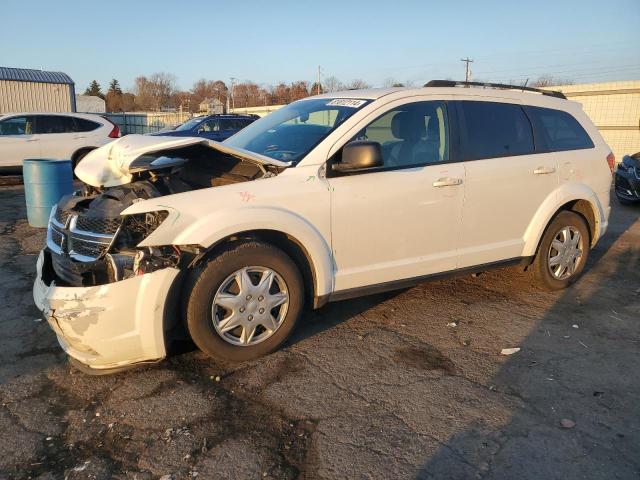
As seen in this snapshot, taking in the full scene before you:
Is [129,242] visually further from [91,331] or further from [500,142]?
[500,142]

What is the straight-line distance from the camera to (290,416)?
9.86 ft

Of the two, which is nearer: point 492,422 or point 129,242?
point 492,422

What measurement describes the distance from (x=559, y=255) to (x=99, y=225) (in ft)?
13.6

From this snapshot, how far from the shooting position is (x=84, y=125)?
518 inches

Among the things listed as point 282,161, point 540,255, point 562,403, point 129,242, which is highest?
point 282,161

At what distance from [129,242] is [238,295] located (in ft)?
2.48

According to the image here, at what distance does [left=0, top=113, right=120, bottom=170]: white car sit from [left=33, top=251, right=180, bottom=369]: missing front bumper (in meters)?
10.9

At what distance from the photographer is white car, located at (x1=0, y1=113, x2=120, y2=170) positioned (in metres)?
12.4

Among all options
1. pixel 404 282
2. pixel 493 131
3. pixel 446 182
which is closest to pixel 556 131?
pixel 493 131

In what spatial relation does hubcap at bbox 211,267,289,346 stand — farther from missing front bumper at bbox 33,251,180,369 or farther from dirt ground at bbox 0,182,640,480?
missing front bumper at bbox 33,251,180,369

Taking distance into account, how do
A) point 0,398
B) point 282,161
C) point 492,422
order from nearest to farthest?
point 492,422, point 0,398, point 282,161

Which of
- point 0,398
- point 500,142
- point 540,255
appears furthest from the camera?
point 540,255

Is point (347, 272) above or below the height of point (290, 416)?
above

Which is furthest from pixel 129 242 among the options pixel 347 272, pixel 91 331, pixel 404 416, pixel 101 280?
pixel 404 416
